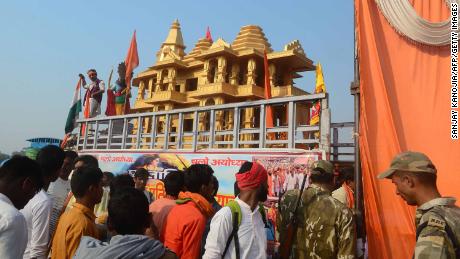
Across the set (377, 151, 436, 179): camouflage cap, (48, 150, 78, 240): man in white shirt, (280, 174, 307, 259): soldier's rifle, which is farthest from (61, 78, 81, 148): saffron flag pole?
(377, 151, 436, 179): camouflage cap

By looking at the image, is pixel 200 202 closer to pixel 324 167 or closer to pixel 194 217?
pixel 194 217

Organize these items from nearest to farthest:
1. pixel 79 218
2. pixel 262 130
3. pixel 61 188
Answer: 1. pixel 79 218
2. pixel 61 188
3. pixel 262 130

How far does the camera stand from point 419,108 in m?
3.67

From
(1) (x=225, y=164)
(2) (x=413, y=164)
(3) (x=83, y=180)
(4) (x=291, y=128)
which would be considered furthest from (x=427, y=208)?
(1) (x=225, y=164)

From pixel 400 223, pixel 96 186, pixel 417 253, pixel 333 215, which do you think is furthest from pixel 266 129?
pixel 417 253

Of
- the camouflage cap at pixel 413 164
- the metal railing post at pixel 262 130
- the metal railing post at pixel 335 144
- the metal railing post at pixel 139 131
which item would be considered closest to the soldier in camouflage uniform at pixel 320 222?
the camouflage cap at pixel 413 164

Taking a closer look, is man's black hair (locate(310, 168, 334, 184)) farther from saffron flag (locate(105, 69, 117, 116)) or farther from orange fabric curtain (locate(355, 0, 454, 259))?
saffron flag (locate(105, 69, 117, 116))

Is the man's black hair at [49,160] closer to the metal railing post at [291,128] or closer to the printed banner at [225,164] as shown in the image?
the printed banner at [225,164]

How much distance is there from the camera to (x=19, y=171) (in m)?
1.87

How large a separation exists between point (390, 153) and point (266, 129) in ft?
7.17

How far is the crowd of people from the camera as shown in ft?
5.10

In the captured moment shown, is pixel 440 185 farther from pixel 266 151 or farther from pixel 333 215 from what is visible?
pixel 266 151

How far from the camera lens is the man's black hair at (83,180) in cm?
222

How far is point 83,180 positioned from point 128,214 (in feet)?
2.86
